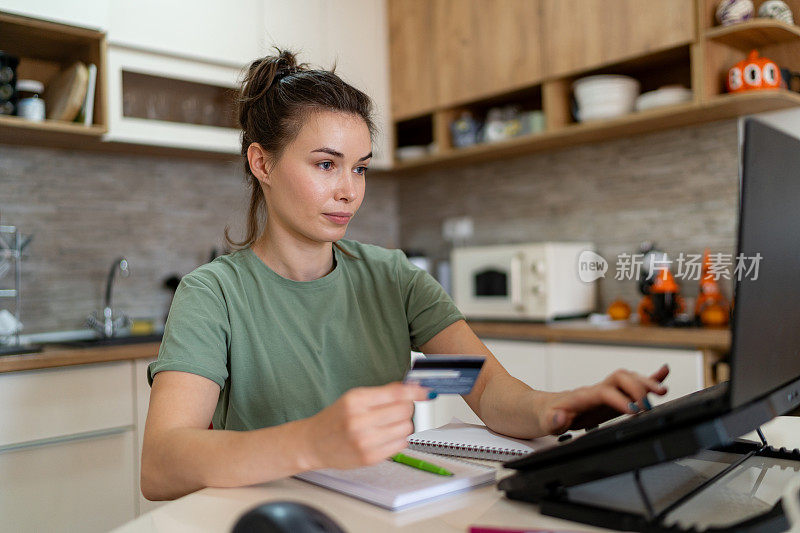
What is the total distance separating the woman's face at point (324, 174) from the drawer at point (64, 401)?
49.9 inches

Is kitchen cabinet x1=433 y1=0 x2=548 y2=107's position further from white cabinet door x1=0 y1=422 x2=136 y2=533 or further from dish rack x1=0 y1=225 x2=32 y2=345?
white cabinet door x1=0 y1=422 x2=136 y2=533

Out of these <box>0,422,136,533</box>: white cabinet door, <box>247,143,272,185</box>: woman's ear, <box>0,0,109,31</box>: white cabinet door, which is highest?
<box>0,0,109,31</box>: white cabinet door

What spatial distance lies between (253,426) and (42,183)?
1.93 meters

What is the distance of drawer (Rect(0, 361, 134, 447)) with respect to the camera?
2.01 metres

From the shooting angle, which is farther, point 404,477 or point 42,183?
point 42,183

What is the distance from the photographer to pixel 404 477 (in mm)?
814

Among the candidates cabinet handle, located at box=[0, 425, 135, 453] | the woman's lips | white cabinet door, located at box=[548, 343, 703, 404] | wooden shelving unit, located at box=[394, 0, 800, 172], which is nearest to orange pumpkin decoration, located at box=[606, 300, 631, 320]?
white cabinet door, located at box=[548, 343, 703, 404]

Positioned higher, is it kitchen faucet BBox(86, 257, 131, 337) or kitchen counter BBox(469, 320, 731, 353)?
kitchen faucet BBox(86, 257, 131, 337)

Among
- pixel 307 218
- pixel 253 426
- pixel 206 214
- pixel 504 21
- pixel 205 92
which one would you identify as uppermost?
pixel 504 21

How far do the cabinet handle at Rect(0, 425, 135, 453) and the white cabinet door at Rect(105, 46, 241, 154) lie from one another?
1.08 m

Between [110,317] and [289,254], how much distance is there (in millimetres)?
1688

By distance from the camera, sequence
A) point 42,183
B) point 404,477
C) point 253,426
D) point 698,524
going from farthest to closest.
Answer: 1. point 42,183
2. point 253,426
3. point 404,477
4. point 698,524

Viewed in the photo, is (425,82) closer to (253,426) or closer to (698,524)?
(253,426)

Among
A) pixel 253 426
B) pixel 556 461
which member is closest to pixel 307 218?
pixel 253 426
